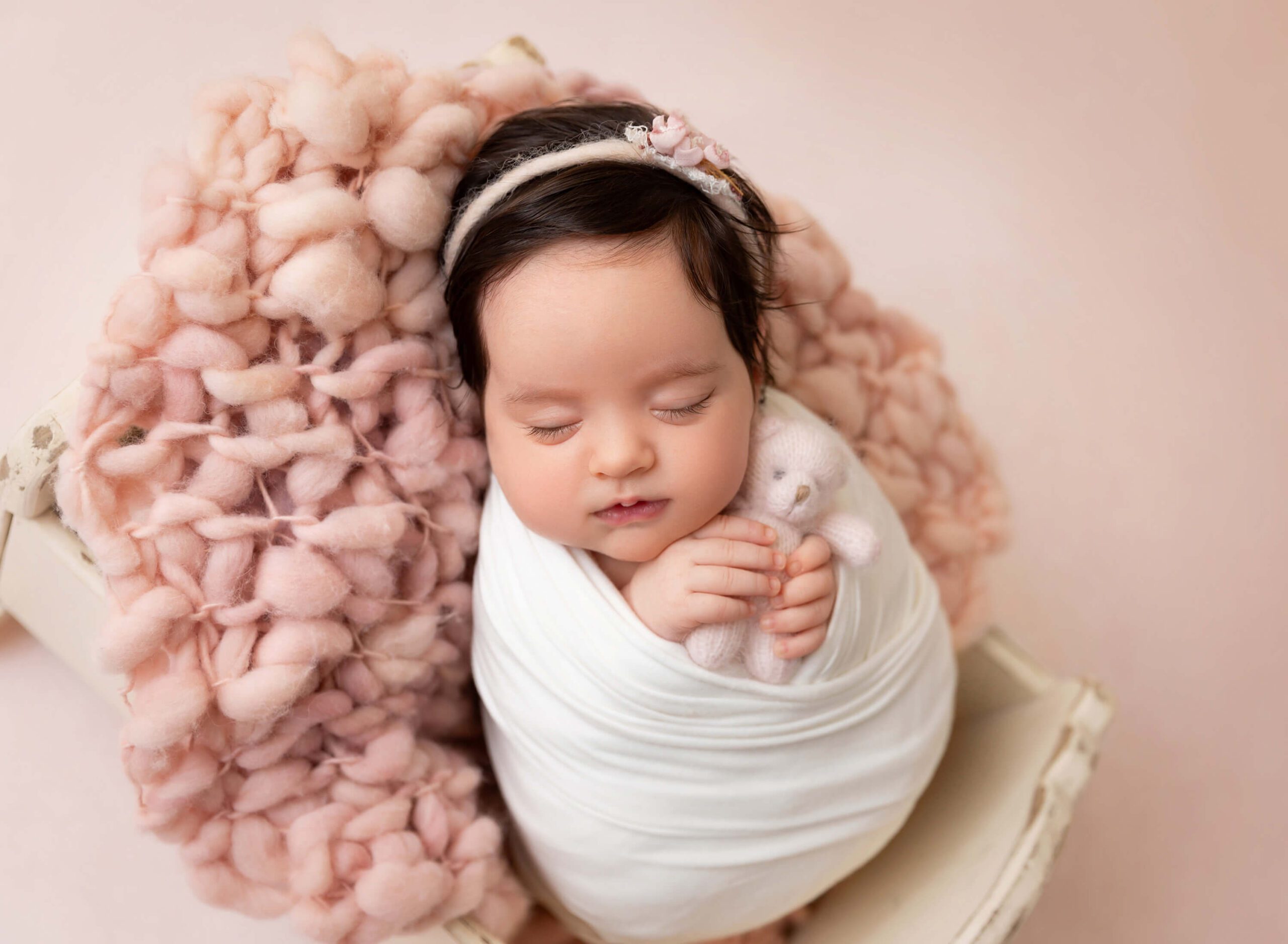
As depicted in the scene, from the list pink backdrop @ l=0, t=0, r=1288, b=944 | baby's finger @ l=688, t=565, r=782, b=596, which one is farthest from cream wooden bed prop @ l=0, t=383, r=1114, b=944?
baby's finger @ l=688, t=565, r=782, b=596

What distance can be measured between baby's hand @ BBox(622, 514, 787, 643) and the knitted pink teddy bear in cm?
1

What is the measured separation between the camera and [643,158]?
0.88 meters

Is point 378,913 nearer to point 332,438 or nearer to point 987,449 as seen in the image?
point 332,438

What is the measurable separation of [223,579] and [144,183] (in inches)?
12.6

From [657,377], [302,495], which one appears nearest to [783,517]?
[657,377]

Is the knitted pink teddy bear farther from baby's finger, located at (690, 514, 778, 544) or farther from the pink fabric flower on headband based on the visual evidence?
the pink fabric flower on headband

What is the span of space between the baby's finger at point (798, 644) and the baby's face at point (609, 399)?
4.7 inches

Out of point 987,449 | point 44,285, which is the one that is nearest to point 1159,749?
point 987,449

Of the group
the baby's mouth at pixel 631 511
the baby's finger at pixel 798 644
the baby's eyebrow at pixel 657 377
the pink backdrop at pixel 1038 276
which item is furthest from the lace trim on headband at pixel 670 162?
the pink backdrop at pixel 1038 276

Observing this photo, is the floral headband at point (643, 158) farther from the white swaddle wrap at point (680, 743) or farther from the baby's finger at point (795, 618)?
the baby's finger at point (795, 618)

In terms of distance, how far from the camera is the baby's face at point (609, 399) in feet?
2.67

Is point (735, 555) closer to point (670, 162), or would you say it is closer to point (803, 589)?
point (803, 589)

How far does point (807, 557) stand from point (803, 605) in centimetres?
4

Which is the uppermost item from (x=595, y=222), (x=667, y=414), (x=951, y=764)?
(x=595, y=222)
